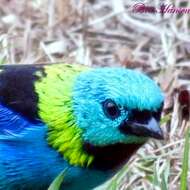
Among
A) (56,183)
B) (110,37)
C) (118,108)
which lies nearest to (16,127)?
(56,183)

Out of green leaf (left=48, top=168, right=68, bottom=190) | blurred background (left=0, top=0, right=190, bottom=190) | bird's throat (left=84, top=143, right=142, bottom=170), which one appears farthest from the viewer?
blurred background (left=0, top=0, right=190, bottom=190)

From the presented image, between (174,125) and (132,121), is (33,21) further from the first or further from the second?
(132,121)

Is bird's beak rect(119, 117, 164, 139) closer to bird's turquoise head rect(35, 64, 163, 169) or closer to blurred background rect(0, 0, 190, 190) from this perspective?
bird's turquoise head rect(35, 64, 163, 169)

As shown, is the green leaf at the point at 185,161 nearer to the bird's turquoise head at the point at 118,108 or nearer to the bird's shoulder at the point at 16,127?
the bird's turquoise head at the point at 118,108

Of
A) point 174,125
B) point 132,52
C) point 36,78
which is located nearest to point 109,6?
point 132,52

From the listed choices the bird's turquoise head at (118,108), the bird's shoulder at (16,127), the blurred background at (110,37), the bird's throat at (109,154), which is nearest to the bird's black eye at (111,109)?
the bird's turquoise head at (118,108)

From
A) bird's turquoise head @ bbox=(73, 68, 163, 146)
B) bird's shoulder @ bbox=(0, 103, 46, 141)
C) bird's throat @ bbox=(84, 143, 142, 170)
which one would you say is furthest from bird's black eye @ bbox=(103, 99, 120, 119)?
bird's shoulder @ bbox=(0, 103, 46, 141)
